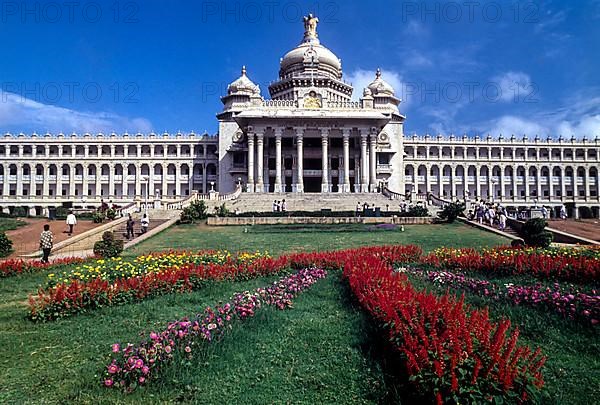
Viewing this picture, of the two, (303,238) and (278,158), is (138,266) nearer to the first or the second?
(303,238)

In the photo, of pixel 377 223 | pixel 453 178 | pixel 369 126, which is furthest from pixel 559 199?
pixel 377 223

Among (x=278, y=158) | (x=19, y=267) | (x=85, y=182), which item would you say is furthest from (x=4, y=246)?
(x=85, y=182)

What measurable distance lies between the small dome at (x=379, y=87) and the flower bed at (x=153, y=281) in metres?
49.8

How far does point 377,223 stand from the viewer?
26.1 meters

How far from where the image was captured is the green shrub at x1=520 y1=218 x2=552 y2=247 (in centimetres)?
1494

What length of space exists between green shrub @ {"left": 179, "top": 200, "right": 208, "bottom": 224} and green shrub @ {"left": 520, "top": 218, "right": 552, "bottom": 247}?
1963cm

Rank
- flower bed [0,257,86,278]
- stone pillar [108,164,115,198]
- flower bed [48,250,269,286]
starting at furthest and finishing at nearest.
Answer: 1. stone pillar [108,164,115,198]
2. flower bed [0,257,86,278]
3. flower bed [48,250,269,286]

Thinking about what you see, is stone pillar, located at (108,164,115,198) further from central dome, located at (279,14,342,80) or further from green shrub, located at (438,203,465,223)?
green shrub, located at (438,203,465,223)

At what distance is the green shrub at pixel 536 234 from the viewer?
49.0ft

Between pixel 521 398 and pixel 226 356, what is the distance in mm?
3527

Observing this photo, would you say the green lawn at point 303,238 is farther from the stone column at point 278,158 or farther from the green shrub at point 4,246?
the stone column at point 278,158

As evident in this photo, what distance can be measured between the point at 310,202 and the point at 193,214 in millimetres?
12039

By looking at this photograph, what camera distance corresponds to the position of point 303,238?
19.1 m

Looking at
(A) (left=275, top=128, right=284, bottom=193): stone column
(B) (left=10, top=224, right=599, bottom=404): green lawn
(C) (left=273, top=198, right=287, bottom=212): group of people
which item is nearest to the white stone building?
(A) (left=275, top=128, right=284, bottom=193): stone column
